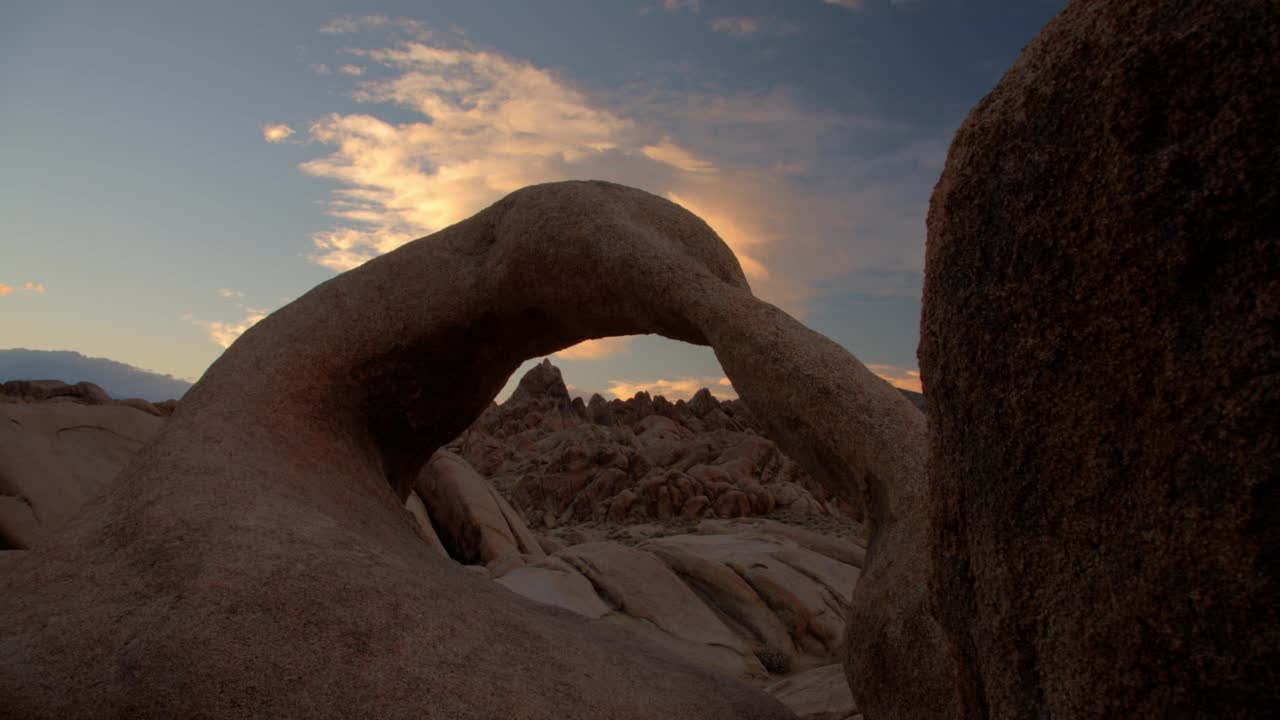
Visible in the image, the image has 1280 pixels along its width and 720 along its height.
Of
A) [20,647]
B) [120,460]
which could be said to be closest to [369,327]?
[20,647]

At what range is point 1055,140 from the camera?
165cm

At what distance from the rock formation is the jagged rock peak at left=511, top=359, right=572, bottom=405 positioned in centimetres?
372

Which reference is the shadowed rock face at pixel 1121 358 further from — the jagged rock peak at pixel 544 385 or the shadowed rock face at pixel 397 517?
the jagged rock peak at pixel 544 385

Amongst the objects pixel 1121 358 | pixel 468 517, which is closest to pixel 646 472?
pixel 468 517

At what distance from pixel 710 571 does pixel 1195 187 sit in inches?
289

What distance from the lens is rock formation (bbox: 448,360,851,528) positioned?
1962cm

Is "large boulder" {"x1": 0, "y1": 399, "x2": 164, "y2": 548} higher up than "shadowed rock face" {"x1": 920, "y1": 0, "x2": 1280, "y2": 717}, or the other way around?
"shadowed rock face" {"x1": 920, "y1": 0, "x2": 1280, "y2": 717}

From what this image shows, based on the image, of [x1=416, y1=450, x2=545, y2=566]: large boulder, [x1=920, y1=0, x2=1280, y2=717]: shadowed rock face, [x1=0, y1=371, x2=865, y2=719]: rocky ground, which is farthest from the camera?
[x1=416, y1=450, x2=545, y2=566]: large boulder

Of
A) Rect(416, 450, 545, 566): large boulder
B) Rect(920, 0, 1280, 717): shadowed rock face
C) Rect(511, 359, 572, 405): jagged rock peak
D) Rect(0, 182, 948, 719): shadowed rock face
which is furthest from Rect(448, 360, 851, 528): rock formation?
Rect(920, 0, 1280, 717): shadowed rock face

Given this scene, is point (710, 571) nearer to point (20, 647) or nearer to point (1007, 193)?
point (20, 647)

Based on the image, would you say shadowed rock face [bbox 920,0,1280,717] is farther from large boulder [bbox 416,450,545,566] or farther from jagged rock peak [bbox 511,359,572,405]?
jagged rock peak [bbox 511,359,572,405]

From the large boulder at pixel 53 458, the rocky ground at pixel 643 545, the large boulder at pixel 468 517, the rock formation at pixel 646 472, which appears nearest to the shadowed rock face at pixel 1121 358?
the rocky ground at pixel 643 545

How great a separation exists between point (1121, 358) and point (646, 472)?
2095 centimetres

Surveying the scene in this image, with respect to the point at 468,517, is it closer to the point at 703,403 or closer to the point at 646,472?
the point at 646,472
